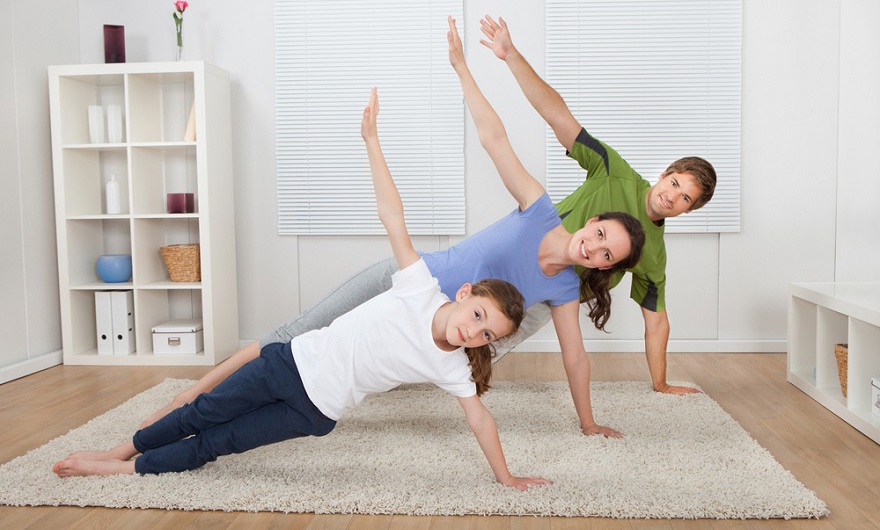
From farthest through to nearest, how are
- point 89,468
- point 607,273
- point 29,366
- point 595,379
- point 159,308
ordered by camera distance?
point 159,308 < point 29,366 < point 595,379 < point 607,273 < point 89,468

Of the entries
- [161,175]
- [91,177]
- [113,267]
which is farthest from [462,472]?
[91,177]

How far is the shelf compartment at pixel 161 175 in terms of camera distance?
4.16 m

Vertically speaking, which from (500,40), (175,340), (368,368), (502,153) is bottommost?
(175,340)

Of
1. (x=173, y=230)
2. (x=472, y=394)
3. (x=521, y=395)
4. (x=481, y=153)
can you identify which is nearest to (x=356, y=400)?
(x=472, y=394)

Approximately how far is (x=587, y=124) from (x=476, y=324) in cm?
248

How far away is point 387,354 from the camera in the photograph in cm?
216

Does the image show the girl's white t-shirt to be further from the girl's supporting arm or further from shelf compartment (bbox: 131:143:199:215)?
shelf compartment (bbox: 131:143:199:215)

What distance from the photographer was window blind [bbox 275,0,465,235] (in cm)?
426

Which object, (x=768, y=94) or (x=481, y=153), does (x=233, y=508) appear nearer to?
(x=481, y=153)

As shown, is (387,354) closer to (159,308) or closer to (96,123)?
(159,308)

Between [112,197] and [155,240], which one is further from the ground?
[112,197]

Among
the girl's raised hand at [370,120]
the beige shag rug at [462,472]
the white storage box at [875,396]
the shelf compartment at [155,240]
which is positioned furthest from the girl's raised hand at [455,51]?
the shelf compartment at [155,240]

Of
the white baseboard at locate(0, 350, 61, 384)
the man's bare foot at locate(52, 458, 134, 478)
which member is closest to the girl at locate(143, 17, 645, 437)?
the man's bare foot at locate(52, 458, 134, 478)

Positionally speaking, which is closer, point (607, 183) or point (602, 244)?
point (602, 244)
